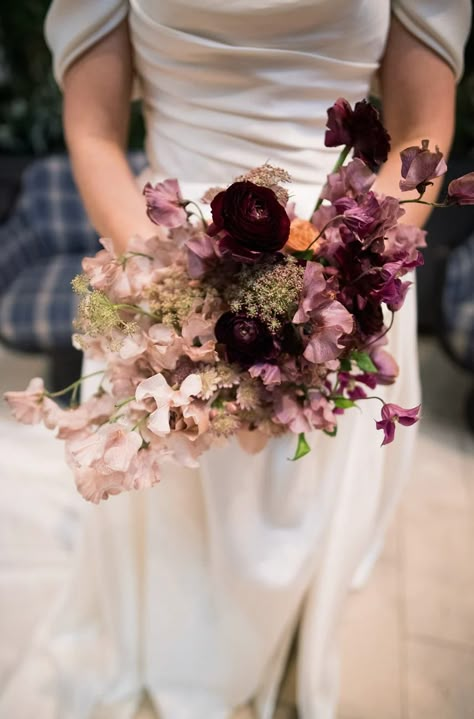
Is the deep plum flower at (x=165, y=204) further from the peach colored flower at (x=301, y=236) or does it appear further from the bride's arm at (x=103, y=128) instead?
the bride's arm at (x=103, y=128)

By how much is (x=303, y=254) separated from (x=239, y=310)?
10cm

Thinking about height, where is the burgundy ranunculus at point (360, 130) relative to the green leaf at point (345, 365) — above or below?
above

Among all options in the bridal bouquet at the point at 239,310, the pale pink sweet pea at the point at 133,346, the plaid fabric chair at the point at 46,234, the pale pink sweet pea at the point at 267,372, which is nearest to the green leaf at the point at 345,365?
the bridal bouquet at the point at 239,310

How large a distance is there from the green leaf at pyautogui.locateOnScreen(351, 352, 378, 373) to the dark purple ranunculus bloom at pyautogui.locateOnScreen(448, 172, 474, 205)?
0.19 metres

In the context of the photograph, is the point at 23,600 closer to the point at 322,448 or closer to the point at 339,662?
the point at 339,662

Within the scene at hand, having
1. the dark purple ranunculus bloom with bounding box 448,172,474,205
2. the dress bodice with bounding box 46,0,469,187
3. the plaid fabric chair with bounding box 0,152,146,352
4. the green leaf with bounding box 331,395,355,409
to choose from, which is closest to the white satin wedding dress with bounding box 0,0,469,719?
the dress bodice with bounding box 46,0,469,187

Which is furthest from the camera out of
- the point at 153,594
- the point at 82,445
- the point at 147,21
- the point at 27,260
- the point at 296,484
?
the point at 27,260

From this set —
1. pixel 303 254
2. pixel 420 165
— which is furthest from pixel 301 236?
pixel 420 165

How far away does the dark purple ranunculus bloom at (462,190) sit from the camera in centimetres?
51

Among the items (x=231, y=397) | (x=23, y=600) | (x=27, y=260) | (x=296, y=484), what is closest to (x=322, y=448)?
(x=296, y=484)

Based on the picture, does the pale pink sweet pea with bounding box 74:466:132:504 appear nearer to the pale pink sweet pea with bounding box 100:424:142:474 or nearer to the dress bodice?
the pale pink sweet pea with bounding box 100:424:142:474

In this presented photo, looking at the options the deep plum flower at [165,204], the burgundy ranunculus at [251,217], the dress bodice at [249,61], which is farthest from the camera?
the dress bodice at [249,61]

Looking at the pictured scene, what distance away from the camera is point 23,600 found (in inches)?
54.4

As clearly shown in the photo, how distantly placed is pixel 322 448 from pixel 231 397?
393 millimetres
